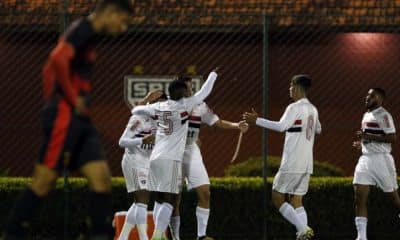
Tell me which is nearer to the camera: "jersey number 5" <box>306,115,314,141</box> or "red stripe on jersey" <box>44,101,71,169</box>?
"red stripe on jersey" <box>44,101,71,169</box>

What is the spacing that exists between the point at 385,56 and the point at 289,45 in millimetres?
1553

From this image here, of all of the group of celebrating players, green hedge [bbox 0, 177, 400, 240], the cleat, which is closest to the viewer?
the group of celebrating players

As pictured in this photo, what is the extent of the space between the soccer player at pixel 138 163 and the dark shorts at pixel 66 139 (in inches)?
176

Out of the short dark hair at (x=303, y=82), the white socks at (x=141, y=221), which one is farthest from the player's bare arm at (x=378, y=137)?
the white socks at (x=141, y=221)

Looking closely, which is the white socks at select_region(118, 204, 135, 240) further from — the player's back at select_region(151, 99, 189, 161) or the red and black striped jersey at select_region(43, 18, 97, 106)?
the red and black striped jersey at select_region(43, 18, 97, 106)

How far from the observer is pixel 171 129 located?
1384 centimetres

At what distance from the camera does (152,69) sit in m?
19.5

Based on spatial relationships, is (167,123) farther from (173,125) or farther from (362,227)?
(362,227)

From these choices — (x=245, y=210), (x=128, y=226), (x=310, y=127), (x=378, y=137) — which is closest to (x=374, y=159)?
(x=378, y=137)

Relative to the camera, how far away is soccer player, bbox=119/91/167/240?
46.6 feet

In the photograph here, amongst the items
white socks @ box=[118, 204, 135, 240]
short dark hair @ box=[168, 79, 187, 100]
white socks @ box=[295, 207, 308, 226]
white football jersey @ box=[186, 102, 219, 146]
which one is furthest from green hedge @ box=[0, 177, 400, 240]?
short dark hair @ box=[168, 79, 187, 100]

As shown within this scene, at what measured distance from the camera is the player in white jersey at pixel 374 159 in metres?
15.2

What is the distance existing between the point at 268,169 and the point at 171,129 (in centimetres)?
433

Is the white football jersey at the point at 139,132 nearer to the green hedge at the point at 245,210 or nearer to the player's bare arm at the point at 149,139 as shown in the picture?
the player's bare arm at the point at 149,139
